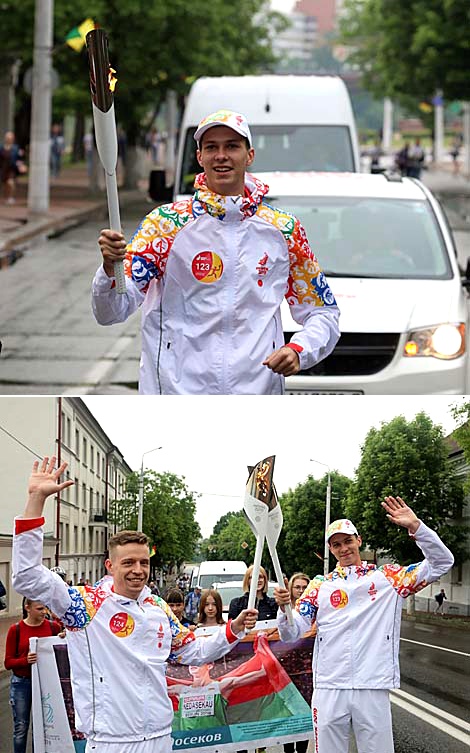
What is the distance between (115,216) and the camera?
5402 mm

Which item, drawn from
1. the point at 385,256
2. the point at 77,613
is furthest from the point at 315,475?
the point at 385,256

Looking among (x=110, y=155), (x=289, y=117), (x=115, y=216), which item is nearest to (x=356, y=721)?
(x=115, y=216)

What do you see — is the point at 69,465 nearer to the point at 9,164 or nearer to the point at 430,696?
the point at 430,696

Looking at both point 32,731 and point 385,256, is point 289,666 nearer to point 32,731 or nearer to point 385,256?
point 32,731

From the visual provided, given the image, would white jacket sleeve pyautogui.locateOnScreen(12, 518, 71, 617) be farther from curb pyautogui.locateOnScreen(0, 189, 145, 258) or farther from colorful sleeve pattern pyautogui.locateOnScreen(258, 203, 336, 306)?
curb pyautogui.locateOnScreen(0, 189, 145, 258)

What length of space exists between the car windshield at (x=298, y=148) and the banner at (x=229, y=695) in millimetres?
10829

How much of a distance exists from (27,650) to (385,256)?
5.68 meters

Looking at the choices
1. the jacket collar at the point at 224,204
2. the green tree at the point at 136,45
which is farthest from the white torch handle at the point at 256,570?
the green tree at the point at 136,45

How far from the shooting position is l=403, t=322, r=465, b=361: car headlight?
9.39 m

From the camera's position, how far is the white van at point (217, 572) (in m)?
5.53

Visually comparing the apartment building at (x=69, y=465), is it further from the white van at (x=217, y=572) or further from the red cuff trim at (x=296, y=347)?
the red cuff trim at (x=296, y=347)

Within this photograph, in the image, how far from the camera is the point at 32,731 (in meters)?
5.41

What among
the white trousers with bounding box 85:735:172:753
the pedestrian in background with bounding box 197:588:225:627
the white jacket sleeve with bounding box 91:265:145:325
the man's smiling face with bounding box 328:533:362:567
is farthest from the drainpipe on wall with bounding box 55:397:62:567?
the man's smiling face with bounding box 328:533:362:567

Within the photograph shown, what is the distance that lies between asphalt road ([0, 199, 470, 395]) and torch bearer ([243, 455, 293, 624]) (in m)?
4.11
